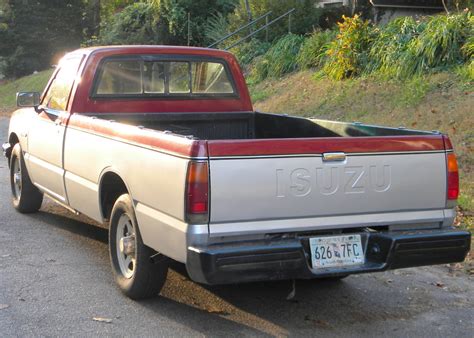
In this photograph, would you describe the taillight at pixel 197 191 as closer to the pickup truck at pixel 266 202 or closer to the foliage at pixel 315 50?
the pickup truck at pixel 266 202

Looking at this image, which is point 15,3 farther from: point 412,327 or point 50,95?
point 412,327

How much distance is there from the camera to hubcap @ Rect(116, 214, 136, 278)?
17.4 ft

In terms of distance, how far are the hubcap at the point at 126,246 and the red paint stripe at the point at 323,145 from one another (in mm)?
1273

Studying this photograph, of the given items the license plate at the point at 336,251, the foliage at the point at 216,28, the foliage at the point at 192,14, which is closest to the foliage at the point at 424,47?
the license plate at the point at 336,251

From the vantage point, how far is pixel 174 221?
4512mm

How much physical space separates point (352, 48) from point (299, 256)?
9.78m

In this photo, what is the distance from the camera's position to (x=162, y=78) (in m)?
7.11

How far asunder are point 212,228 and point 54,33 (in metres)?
29.3

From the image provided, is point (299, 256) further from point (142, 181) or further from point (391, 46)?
point (391, 46)

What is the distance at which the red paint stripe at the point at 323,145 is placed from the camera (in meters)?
4.34

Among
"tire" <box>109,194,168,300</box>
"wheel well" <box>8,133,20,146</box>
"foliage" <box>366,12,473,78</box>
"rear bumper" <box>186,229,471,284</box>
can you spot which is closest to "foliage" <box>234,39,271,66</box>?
"foliage" <box>366,12,473,78</box>

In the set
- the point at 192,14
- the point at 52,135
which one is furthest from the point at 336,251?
the point at 192,14

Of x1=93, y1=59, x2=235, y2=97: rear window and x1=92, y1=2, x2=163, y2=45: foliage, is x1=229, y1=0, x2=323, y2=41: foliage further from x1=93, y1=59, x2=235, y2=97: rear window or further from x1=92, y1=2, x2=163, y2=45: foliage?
x1=93, y1=59, x2=235, y2=97: rear window

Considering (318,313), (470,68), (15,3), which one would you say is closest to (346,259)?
(318,313)
